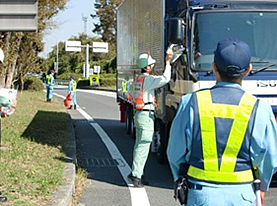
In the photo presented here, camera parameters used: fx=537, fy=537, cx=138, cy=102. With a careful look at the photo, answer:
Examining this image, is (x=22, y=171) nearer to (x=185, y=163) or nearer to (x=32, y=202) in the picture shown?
(x=32, y=202)

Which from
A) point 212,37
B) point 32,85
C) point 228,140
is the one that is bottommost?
point 32,85

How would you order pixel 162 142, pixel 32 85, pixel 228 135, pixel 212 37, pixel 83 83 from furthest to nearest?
pixel 83 83 < pixel 32 85 < pixel 162 142 < pixel 212 37 < pixel 228 135

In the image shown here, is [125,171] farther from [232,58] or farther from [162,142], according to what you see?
[232,58]

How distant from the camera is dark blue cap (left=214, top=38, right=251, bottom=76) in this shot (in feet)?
11.1

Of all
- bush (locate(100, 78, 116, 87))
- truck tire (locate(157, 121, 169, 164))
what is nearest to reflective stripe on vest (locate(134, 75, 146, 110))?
truck tire (locate(157, 121, 169, 164))

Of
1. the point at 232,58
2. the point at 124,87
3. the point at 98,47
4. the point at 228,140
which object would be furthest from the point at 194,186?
the point at 98,47

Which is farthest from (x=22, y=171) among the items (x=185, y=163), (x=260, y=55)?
(x=185, y=163)

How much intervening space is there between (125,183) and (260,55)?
2907 millimetres

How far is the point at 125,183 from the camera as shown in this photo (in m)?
8.59

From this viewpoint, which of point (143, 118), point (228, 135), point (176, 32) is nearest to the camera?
point (228, 135)

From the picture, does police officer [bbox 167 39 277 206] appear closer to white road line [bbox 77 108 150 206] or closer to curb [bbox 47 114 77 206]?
curb [bbox 47 114 77 206]

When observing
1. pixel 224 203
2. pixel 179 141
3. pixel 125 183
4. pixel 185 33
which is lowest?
pixel 125 183

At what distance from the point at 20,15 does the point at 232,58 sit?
685 cm

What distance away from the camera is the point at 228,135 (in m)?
3.36
